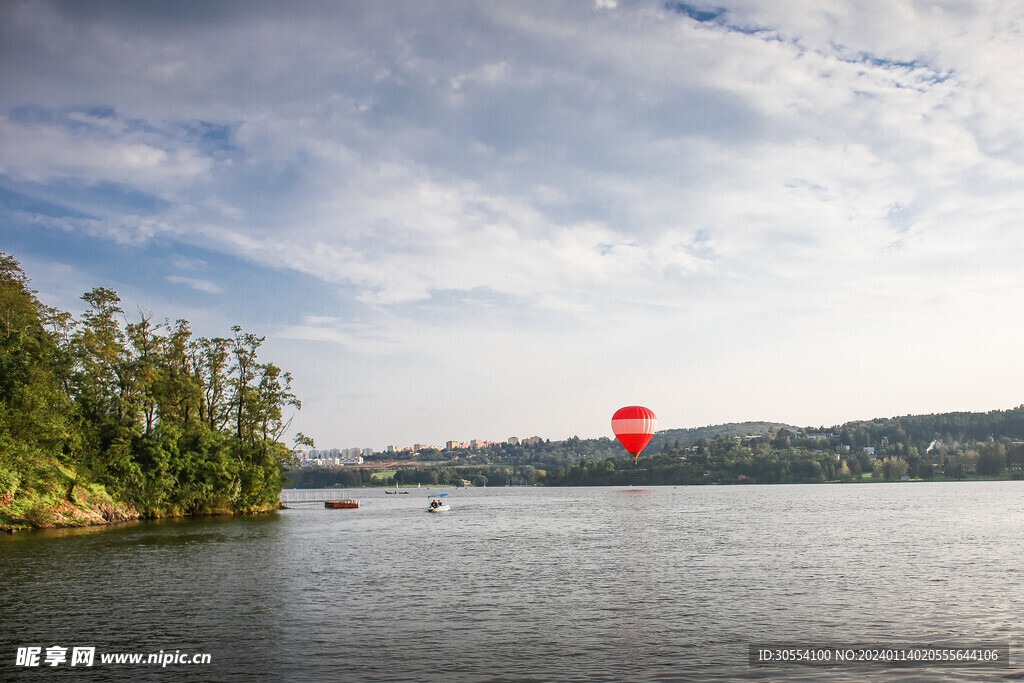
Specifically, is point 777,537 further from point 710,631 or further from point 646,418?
point 646,418

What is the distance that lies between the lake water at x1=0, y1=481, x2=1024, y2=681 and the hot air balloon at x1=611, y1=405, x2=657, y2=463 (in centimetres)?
7814

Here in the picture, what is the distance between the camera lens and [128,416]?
3012 inches

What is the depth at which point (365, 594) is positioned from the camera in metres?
28.1

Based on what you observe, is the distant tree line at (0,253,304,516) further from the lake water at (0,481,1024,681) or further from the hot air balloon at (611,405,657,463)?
the hot air balloon at (611,405,657,463)

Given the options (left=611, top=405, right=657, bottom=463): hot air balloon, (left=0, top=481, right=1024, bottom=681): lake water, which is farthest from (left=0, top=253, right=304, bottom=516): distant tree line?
(left=611, top=405, right=657, bottom=463): hot air balloon

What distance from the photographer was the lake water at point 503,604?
695 inches

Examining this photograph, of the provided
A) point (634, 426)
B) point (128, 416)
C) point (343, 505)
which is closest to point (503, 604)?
point (128, 416)

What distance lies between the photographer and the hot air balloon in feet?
423

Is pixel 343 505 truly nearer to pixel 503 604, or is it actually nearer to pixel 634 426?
pixel 634 426

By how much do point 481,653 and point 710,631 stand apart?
752cm

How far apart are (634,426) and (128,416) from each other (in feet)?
281

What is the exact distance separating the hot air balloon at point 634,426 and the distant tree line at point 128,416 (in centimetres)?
6424

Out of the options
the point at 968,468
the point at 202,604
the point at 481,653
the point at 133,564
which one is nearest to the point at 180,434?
the point at 133,564

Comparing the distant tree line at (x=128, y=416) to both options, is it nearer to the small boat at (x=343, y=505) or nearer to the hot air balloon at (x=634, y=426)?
the small boat at (x=343, y=505)
